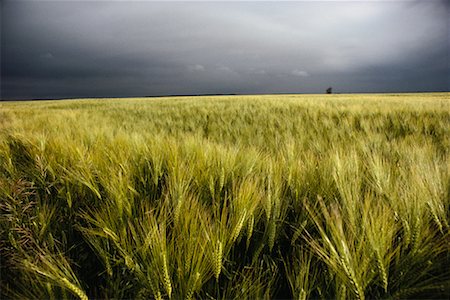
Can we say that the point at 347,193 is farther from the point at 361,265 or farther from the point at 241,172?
the point at 241,172

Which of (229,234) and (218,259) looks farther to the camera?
(229,234)

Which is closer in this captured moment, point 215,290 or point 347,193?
point 215,290

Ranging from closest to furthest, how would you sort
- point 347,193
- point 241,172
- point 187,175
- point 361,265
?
point 361,265 → point 347,193 → point 187,175 → point 241,172

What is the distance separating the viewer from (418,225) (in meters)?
0.78

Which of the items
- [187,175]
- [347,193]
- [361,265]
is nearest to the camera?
[361,265]

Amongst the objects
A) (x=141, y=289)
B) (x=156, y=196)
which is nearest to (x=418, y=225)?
(x=141, y=289)

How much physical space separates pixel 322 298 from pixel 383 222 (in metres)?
0.27

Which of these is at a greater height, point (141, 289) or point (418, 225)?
point (418, 225)

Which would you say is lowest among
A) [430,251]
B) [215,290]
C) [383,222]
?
[215,290]

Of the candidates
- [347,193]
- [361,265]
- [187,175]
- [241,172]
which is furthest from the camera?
[241,172]

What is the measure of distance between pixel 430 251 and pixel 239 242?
587 mm

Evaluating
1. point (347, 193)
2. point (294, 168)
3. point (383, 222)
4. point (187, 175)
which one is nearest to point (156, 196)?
point (187, 175)

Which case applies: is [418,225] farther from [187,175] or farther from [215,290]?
[187,175]

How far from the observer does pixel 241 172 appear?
1.47 m
